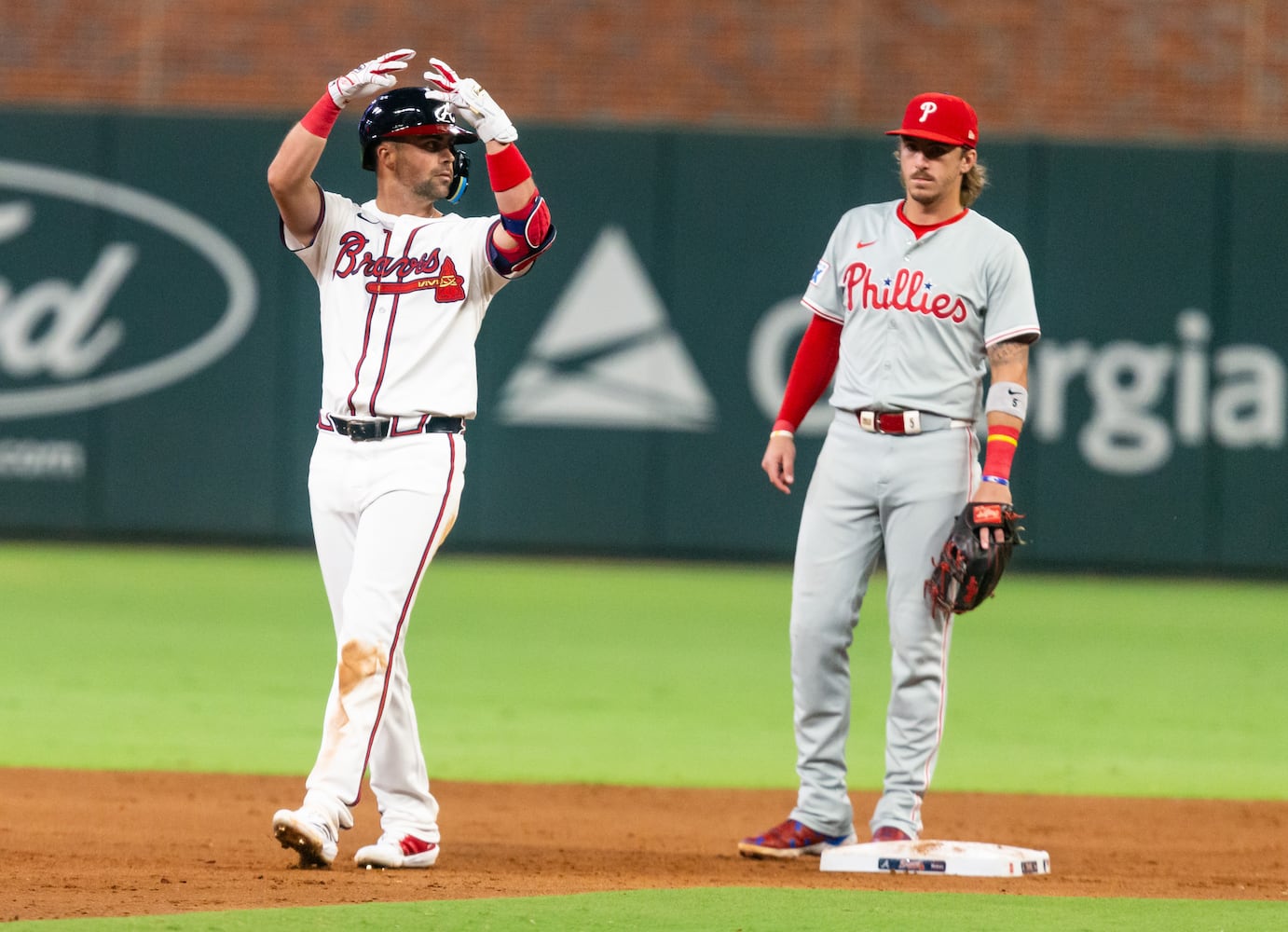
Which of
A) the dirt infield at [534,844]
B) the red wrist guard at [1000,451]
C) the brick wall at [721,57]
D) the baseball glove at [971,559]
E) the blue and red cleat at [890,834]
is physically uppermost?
the brick wall at [721,57]

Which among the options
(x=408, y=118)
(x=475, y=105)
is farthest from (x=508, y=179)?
(x=408, y=118)

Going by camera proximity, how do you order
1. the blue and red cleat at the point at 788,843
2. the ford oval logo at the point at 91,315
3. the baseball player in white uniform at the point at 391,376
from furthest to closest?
the ford oval logo at the point at 91,315, the blue and red cleat at the point at 788,843, the baseball player in white uniform at the point at 391,376

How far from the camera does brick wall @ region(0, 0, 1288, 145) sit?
52.1 ft

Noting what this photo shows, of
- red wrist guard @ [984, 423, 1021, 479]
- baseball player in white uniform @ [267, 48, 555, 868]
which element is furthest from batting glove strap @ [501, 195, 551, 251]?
red wrist guard @ [984, 423, 1021, 479]

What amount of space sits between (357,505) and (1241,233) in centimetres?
1013

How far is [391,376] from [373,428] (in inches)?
5.6

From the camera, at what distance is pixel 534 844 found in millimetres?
5477

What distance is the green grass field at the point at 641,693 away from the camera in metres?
4.35

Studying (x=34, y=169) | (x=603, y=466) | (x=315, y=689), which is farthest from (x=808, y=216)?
(x=315, y=689)

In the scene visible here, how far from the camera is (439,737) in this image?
24.3 ft

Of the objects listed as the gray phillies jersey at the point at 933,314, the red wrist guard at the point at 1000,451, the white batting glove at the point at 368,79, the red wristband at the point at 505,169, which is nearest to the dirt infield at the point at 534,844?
the red wrist guard at the point at 1000,451

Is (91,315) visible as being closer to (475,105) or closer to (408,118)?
(408,118)

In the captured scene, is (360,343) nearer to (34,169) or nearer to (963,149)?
(963,149)

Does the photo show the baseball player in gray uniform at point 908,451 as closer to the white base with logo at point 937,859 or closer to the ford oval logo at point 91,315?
the white base with logo at point 937,859
